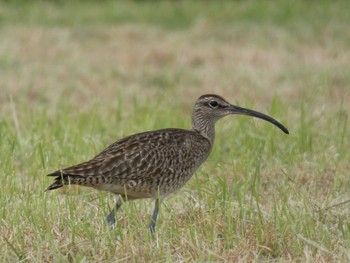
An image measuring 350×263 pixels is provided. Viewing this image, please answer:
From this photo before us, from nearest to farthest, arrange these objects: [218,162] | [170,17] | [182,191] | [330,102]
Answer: [182,191], [218,162], [330,102], [170,17]

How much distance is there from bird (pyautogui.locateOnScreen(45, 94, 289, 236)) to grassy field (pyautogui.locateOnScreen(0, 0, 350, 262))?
0.16 metres

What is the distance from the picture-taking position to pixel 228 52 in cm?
1484

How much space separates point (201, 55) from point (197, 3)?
3864mm

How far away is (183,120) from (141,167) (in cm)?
276

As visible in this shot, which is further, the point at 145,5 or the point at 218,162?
the point at 145,5

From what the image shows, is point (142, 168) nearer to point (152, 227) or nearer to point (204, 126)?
point (152, 227)

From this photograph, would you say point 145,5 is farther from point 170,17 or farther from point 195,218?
point 195,218

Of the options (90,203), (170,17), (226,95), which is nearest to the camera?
(90,203)

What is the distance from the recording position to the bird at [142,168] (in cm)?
648

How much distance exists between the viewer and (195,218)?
256 inches

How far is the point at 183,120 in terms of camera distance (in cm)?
A: 946

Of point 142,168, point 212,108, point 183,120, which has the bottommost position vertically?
point 183,120

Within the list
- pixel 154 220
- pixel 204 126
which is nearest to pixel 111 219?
pixel 154 220

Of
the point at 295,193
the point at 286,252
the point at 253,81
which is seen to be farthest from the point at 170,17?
the point at 286,252
